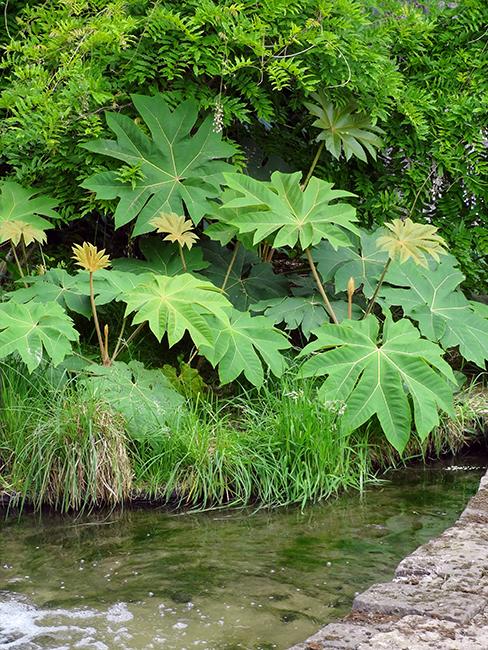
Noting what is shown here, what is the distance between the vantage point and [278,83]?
5.38 metres

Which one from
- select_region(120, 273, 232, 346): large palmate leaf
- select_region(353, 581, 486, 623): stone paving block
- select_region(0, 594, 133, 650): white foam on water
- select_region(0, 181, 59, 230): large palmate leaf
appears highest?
select_region(0, 181, 59, 230): large palmate leaf

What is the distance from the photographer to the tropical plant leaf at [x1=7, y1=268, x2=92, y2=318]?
16.7 ft

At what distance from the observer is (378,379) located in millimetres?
4742

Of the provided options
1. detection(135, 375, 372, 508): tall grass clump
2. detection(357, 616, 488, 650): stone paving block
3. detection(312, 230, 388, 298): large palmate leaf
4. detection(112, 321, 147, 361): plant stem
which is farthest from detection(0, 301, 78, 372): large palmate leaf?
detection(357, 616, 488, 650): stone paving block

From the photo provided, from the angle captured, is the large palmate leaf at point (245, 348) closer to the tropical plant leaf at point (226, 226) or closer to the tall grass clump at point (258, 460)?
the tall grass clump at point (258, 460)

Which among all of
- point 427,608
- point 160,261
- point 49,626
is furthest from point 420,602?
point 160,261

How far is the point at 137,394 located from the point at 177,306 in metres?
0.49

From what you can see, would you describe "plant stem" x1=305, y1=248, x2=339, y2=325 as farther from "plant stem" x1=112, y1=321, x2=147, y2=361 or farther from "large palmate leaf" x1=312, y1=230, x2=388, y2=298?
"plant stem" x1=112, y1=321, x2=147, y2=361

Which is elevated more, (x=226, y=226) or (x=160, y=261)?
(x=226, y=226)

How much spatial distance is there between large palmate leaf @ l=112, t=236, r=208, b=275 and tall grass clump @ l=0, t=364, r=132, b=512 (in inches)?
43.3

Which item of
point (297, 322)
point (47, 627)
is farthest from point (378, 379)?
point (47, 627)

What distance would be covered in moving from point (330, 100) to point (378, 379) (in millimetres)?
1835

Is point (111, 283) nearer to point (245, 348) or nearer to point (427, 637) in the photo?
point (245, 348)

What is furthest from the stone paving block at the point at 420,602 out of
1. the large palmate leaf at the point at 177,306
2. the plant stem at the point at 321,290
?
the plant stem at the point at 321,290
